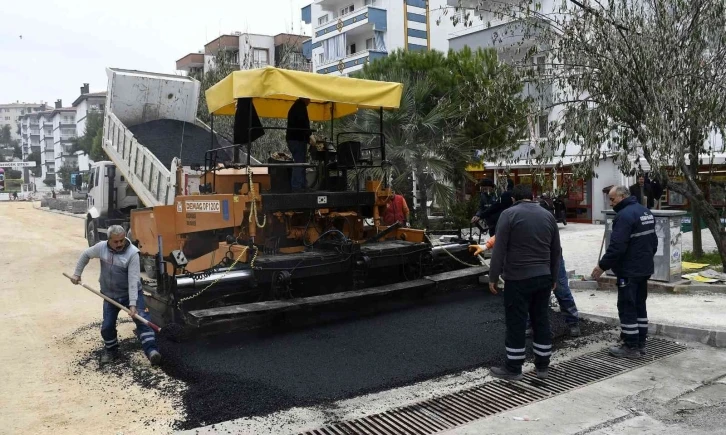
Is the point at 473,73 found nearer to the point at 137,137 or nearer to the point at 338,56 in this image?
the point at 137,137

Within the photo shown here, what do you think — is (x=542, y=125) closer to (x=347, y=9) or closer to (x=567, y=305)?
(x=567, y=305)

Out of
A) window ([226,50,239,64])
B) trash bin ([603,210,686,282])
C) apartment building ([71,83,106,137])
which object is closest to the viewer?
trash bin ([603,210,686,282])

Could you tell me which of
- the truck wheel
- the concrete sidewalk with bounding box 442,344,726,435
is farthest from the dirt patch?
the truck wheel

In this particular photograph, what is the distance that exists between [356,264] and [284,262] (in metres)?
0.87

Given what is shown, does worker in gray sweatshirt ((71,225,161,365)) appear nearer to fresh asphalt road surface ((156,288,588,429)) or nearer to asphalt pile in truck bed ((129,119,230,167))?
fresh asphalt road surface ((156,288,588,429))

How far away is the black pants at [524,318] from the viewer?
5.08m

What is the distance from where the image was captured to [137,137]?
12250 mm

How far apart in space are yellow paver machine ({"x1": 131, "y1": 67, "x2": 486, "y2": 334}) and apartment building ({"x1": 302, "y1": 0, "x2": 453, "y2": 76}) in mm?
26501

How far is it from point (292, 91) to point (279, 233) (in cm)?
170

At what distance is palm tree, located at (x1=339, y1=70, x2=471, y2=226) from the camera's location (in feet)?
43.6

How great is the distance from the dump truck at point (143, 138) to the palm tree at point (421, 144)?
3432mm

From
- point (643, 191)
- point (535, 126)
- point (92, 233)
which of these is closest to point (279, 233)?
point (535, 126)

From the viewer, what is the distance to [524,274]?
5.07 meters

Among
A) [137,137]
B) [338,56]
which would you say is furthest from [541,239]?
[338,56]
